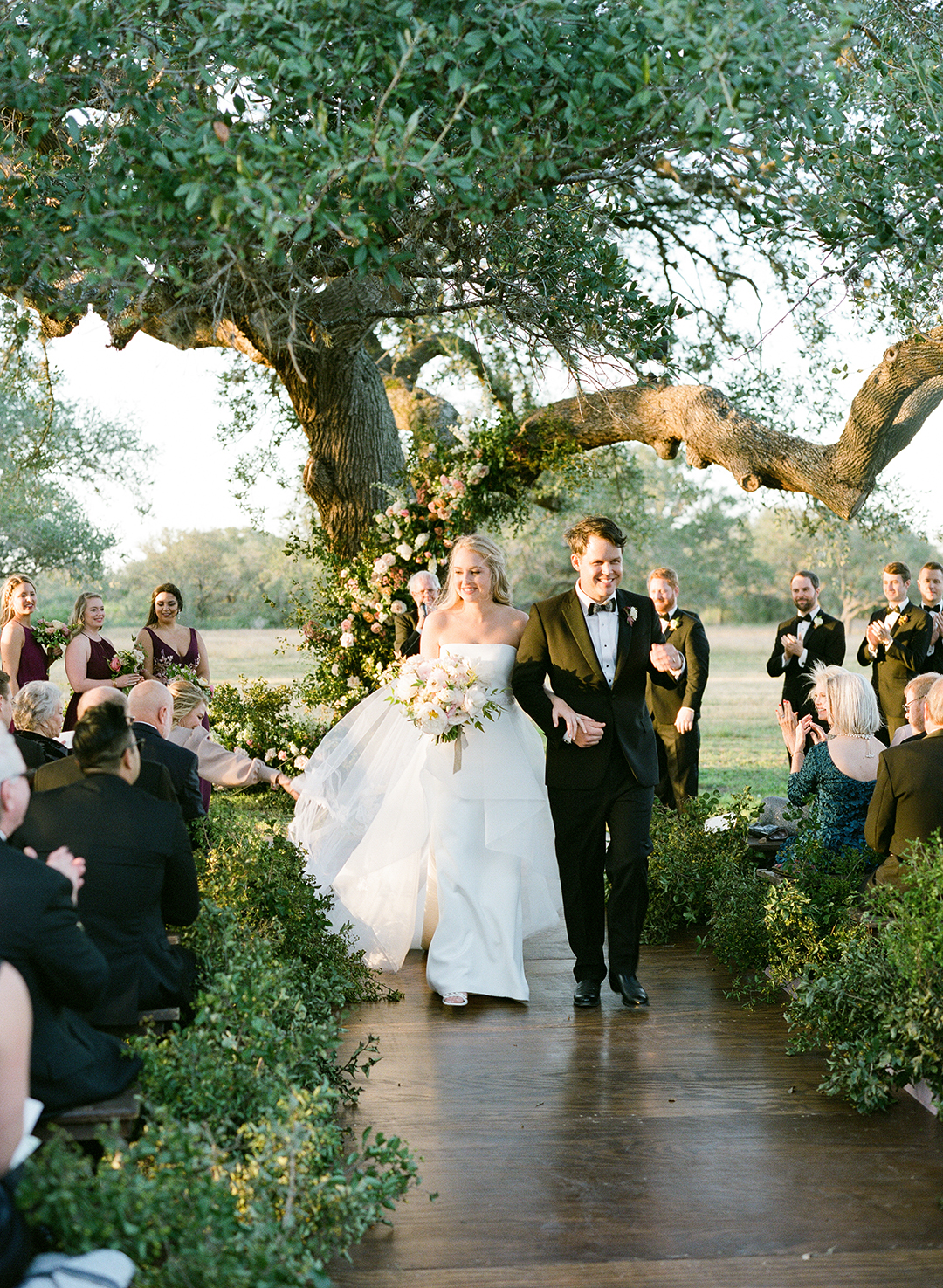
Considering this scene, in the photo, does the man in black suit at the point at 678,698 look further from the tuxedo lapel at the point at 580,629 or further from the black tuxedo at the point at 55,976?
the black tuxedo at the point at 55,976

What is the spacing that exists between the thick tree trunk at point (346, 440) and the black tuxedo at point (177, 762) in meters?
4.42

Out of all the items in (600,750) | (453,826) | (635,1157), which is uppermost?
(600,750)

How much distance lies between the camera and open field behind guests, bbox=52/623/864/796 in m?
14.6

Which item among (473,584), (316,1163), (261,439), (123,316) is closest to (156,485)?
(261,439)

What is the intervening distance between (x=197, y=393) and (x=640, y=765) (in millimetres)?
6722

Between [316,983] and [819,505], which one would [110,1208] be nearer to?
[316,983]

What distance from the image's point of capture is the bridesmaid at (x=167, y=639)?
8016 mm

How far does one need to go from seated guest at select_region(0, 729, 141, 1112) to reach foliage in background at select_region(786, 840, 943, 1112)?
97.9 inches

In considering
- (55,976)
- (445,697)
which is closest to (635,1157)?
(55,976)

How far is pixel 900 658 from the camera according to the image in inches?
324

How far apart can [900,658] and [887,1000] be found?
15.4ft

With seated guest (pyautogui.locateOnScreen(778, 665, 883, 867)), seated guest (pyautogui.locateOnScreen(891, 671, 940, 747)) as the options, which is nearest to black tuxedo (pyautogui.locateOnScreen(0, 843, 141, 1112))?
seated guest (pyautogui.locateOnScreen(778, 665, 883, 867))

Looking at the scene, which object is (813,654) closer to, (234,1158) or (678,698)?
(678,698)

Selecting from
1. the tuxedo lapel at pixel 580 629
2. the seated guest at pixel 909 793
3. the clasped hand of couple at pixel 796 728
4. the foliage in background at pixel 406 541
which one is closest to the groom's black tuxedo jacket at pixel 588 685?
the tuxedo lapel at pixel 580 629
